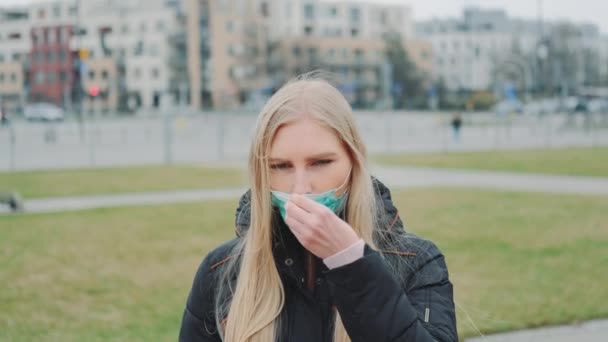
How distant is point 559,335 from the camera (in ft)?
19.7

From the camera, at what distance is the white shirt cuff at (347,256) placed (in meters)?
1.77

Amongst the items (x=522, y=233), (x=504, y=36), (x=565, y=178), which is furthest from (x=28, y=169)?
(x=504, y=36)

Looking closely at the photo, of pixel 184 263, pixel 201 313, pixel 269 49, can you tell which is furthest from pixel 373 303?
pixel 269 49

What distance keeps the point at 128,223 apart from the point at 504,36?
142 meters

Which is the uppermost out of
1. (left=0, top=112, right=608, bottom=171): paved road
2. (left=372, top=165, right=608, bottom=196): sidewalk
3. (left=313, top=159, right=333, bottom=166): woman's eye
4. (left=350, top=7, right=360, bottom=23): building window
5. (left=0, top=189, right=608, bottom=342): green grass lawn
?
(left=350, top=7, right=360, bottom=23): building window

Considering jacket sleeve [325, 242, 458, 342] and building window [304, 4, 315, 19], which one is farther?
building window [304, 4, 315, 19]

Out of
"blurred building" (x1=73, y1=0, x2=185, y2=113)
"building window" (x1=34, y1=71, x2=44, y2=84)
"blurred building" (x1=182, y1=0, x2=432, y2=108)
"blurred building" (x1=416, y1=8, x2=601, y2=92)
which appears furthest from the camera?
"blurred building" (x1=416, y1=8, x2=601, y2=92)

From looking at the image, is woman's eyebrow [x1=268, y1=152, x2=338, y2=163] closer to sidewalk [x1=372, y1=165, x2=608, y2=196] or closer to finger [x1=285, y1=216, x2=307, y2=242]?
finger [x1=285, y1=216, x2=307, y2=242]

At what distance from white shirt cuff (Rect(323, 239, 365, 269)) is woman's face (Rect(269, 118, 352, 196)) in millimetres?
209

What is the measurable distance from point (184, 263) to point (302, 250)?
286 inches

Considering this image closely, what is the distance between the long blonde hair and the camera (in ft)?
6.52

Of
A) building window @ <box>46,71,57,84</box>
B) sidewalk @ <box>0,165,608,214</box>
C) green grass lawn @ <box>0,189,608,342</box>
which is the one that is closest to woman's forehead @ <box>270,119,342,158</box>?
green grass lawn @ <box>0,189,608,342</box>

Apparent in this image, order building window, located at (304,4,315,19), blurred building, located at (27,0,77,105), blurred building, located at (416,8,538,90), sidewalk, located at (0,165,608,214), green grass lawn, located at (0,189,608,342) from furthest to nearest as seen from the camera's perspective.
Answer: blurred building, located at (416,8,538,90)
building window, located at (304,4,315,19)
blurred building, located at (27,0,77,105)
sidewalk, located at (0,165,608,214)
green grass lawn, located at (0,189,608,342)

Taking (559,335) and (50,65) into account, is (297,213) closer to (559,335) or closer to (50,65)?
(559,335)
